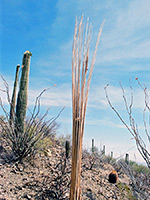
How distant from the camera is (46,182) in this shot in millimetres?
4535

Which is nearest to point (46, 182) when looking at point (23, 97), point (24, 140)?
point (24, 140)

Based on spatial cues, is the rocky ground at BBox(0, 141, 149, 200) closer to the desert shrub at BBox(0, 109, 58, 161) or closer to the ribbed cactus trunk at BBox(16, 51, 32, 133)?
the desert shrub at BBox(0, 109, 58, 161)

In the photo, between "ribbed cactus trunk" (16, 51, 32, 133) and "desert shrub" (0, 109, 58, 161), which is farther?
"ribbed cactus trunk" (16, 51, 32, 133)

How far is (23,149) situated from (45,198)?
4.72 feet

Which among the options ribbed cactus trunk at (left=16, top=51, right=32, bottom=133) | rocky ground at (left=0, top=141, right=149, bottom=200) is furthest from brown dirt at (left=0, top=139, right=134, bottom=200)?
ribbed cactus trunk at (left=16, top=51, right=32, bottom=133)

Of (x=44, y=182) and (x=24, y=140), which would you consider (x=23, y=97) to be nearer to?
(x=24, y=140)

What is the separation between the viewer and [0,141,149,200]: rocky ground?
13.4 ft

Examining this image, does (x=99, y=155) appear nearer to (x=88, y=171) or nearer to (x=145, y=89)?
(x=88, y=171)

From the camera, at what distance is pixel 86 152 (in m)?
8.45

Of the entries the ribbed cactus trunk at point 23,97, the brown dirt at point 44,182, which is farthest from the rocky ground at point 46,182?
the ribbed cactus trunk at point 23,97

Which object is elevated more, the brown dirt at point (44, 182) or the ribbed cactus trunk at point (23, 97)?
the ribbed cactus trunk at point (23, 97)

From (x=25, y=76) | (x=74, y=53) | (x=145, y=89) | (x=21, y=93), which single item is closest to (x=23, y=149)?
(x=21, y=93)

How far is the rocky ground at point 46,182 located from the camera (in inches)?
160

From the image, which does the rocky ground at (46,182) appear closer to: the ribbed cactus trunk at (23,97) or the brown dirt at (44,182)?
the brown dirt at (44,182)
